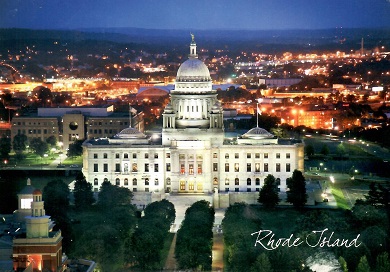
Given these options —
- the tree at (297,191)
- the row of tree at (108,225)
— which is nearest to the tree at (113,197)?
the row of tree at (108,225)

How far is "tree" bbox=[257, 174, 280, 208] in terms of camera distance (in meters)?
40.0

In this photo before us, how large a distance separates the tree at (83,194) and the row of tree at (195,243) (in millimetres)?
6174

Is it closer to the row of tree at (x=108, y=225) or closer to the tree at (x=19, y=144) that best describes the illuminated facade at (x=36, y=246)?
the row of tree at (x=108, y=225)

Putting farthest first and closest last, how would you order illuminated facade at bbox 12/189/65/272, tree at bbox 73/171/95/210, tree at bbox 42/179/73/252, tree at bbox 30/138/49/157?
tree at bbox 30/138/49/157
tree at bbox 73/171/95/210
tree at bbox 42/179/73/252
illuminated facade at bbox 12/189/65/272

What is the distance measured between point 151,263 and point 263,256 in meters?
4.24

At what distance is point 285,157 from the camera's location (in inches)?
1689

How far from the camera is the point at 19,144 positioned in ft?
179

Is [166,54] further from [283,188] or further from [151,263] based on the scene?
[151,263]

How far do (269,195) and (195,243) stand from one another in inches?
413

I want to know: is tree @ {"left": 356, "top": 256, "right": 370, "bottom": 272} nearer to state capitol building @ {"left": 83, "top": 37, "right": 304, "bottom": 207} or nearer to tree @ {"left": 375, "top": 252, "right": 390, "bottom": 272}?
tree @ {"left": 375, "top": 252, "right": 390, "bottom": 272}

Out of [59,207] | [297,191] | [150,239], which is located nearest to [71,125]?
[297,191]

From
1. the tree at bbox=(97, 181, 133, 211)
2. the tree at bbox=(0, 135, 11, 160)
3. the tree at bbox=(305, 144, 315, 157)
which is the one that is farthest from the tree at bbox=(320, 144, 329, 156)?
the tree at bbox=(0, 135, 11, 160)

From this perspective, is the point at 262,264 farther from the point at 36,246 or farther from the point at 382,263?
the point at 36,246

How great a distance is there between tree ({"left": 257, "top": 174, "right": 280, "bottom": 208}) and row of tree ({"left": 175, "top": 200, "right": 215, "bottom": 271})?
19.9 feet
